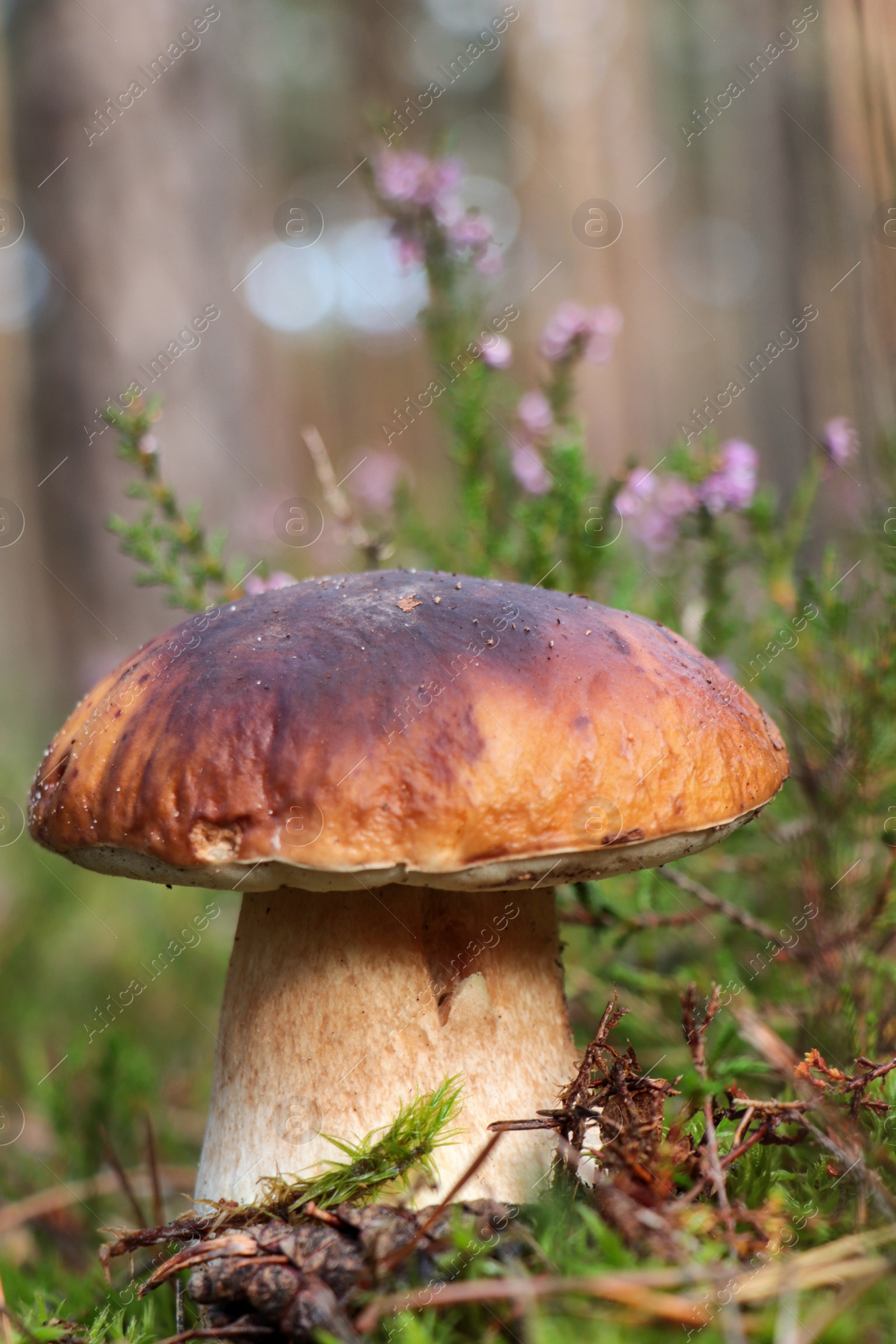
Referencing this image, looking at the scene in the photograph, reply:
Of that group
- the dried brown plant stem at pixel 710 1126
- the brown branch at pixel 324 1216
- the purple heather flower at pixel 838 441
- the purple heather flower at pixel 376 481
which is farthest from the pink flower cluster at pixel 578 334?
the brown branch at pixel 324 1216

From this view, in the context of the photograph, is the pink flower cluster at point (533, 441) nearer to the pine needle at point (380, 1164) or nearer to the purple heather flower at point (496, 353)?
the purple heather flower at point (496, 353)

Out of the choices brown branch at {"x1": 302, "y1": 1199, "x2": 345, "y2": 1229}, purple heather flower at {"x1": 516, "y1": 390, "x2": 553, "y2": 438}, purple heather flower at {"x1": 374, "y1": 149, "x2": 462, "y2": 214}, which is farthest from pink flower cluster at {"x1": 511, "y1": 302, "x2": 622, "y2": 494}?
brown branch at {"x1": 302, "y1": 1199, "x2": 345, "y2": 1229}

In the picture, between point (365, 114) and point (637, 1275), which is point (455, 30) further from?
point (637, 1275)

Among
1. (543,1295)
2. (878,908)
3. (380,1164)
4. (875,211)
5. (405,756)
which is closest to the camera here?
(543,1295)

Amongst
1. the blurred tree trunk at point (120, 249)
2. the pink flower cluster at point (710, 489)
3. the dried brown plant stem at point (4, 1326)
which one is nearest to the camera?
the dried brown plant stem at point (4, 1326)

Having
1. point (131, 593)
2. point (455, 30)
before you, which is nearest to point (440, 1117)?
point (131, 593)

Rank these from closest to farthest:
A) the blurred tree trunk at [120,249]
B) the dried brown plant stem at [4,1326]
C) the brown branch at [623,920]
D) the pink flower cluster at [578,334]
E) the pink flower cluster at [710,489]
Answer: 1. the dried brown plant stem at [4,1326]
2. the brown branch at [623,920]
3. the pink flower cluster at [710,489]
4. the pink flower cluster at [578,334]
5. the blurred tree trunk at [120,249]

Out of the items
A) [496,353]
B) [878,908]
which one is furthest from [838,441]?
[878,908]

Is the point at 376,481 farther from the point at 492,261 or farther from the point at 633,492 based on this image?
the point at 633,492
